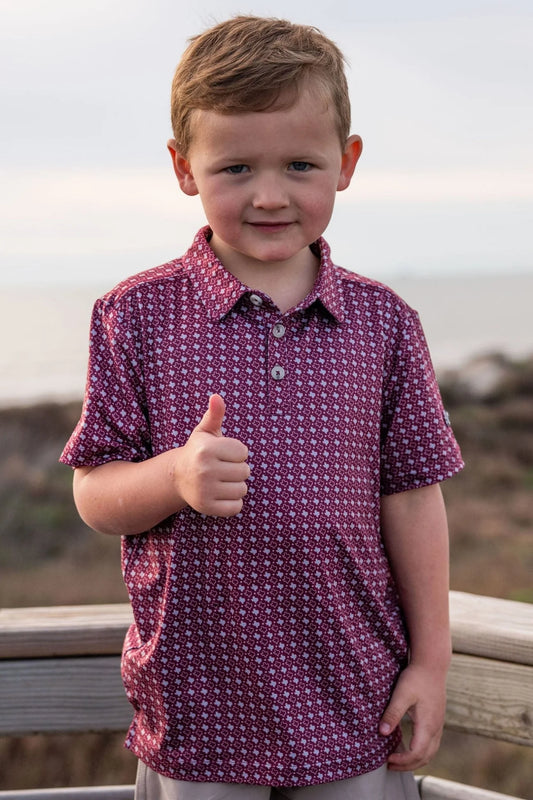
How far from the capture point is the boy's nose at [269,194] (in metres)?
1.31

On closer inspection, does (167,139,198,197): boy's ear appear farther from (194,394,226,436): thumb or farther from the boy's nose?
(194,394,226,436): thumb

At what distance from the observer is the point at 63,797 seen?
5.51 ft

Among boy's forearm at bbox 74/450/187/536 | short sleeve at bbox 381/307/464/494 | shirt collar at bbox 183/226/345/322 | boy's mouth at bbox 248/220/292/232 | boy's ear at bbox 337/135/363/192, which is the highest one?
boy's ear at bbox 337/135/363/192

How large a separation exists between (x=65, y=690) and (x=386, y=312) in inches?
32.5

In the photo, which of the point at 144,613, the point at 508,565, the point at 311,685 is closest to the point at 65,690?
the point at 144,613

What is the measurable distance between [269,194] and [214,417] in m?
0.32

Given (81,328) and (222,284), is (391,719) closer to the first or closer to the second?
(222,284)

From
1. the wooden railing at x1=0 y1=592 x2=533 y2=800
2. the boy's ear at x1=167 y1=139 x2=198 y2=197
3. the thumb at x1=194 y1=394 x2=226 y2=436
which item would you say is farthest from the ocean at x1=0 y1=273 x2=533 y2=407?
the thumb at x1=194 y1=394 x2=226 y2=436

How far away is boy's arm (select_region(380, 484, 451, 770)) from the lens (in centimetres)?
148

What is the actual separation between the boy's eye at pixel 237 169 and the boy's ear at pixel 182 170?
112mm

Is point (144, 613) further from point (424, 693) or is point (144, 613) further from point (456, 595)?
point (456, 595)

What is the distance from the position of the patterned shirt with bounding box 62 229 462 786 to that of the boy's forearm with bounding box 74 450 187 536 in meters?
0.03

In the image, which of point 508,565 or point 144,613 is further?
point 508,565

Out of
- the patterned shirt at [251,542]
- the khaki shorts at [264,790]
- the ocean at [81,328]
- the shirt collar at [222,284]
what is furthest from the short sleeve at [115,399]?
the ocean at [81,328]
